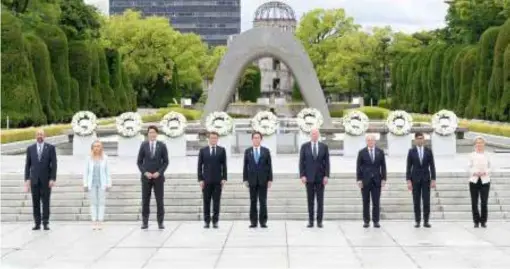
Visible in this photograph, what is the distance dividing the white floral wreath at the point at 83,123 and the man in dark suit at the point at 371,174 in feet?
41.9

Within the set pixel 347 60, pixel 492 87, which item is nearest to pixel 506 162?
pixel 492 87

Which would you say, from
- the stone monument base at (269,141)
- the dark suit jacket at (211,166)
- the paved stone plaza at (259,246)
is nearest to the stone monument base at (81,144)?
the stone monument base at (269,141)

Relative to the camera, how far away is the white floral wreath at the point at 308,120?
23297 mm

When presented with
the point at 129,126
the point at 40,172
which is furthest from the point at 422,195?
the point at 129,126

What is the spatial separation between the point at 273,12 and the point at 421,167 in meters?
81.5

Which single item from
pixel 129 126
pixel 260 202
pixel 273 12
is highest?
pixel 273 12

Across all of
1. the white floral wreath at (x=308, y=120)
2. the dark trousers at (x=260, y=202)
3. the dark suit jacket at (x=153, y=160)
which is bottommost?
the dark trousers at (x=260, y=202)

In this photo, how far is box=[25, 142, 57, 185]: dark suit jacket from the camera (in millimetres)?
12586

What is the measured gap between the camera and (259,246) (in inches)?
433

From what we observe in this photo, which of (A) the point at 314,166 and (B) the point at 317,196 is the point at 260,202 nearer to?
(B) the point at 317,196

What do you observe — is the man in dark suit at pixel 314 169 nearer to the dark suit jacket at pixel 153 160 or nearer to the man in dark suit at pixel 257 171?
the man in dark suit at pixel 257 171

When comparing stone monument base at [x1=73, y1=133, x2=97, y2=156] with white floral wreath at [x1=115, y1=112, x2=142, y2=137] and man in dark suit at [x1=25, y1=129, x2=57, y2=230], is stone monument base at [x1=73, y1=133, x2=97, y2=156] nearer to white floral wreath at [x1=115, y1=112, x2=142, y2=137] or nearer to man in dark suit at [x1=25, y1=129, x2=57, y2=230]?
white floral wreath at [x1=115, y1=112, x2=142, y2=137]

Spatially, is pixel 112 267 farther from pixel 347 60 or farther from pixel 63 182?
pixel 347 60

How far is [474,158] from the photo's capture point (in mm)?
12555
